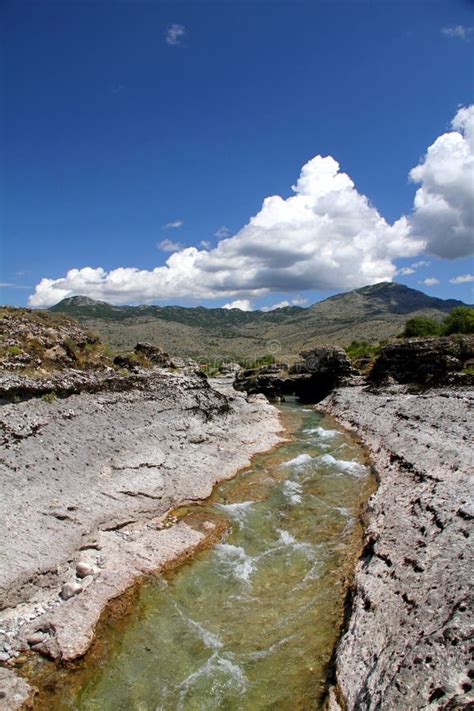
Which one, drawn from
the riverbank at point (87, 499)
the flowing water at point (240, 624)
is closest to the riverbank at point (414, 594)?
the flowing water at point (240, 624)

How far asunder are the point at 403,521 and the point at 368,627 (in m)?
5.48

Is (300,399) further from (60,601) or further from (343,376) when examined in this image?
(60,601)

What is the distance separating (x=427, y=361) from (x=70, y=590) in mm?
48261

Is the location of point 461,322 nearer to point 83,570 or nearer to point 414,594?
point 414,594

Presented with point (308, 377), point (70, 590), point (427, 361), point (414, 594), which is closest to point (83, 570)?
point (70, 590)

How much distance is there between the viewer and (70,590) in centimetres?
1185

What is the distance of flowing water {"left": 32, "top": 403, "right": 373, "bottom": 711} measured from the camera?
936cm

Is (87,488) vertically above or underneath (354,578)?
above

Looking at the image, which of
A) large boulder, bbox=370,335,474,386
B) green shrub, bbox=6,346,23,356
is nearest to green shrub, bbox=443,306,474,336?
large boulder, bbox=370,335,474,386

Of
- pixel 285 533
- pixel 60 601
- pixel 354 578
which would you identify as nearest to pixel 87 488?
pixel 60 601

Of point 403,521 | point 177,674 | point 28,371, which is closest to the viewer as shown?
point 177,674

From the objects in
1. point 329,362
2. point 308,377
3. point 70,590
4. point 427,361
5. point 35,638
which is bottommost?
point 35,638

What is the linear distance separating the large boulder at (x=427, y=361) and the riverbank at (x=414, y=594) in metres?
26.4

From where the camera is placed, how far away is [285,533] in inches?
663
